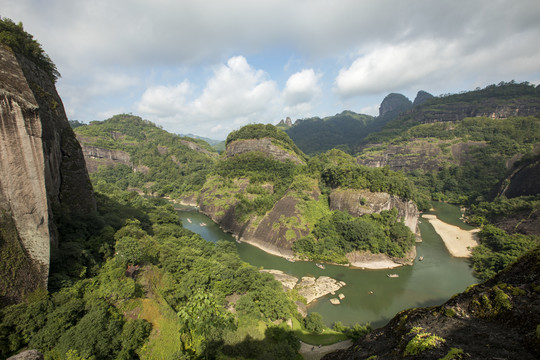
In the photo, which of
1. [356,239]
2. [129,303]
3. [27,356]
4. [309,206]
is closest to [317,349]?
[129,303]

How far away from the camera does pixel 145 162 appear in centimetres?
8975

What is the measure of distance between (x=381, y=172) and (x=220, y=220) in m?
33.2

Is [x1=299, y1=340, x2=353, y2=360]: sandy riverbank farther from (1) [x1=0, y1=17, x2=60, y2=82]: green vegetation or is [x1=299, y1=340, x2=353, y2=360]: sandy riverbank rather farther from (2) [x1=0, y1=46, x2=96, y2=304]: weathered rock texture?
(1) [x1=0, y1=17, x2=60, y2=82]: green vegetation

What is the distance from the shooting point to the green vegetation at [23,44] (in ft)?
50.0

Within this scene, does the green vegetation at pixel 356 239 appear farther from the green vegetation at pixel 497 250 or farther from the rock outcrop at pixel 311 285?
the green vegetation at pixel 497 250

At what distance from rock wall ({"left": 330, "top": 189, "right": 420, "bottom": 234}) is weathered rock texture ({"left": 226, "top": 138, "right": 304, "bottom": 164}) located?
22.6m

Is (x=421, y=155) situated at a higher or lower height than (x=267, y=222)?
higher

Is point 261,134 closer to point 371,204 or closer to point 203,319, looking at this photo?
point 371,204

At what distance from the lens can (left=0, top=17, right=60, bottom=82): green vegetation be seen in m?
15.2

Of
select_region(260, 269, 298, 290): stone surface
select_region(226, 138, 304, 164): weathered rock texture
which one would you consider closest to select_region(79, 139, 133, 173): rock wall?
select_region(226, 138, 304, 164): weathered rock texture

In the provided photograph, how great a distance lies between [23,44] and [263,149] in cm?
4756

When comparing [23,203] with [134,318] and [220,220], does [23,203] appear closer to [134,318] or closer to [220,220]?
[134,318]

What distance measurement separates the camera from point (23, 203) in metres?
10.7

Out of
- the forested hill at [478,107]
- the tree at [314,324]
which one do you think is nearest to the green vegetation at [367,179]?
the tree at [314,324]
